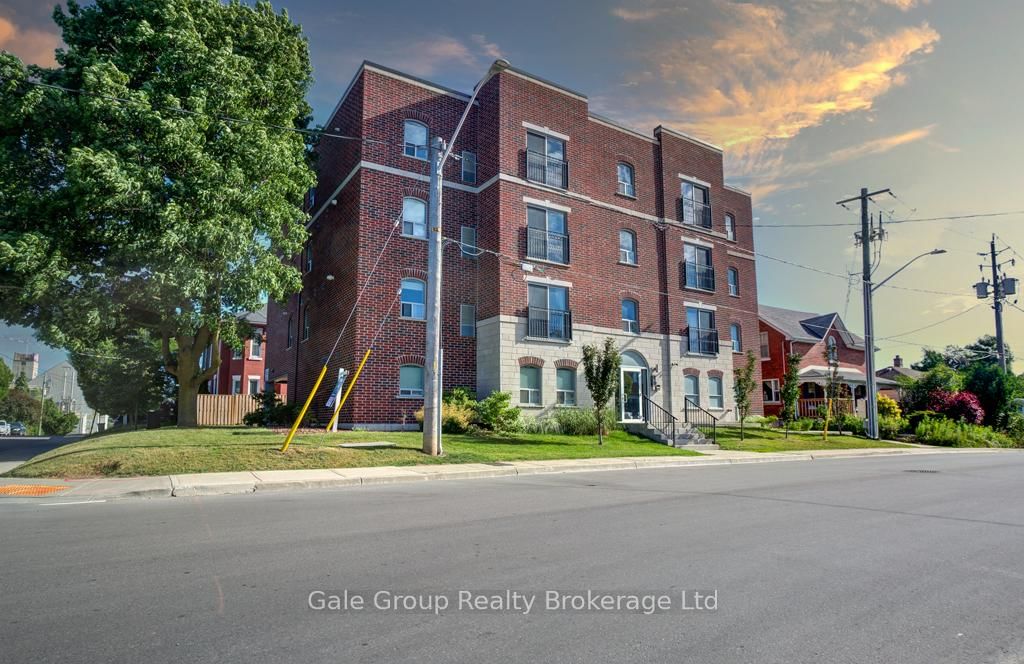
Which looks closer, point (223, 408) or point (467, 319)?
point (467, 319)

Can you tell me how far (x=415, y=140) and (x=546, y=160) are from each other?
18.0 feet

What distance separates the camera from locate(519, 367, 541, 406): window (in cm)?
2411

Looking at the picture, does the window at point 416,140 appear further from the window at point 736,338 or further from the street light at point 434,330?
the window at point 736,338

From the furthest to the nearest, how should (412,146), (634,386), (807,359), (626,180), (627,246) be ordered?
(807,359) → (626,180) → (627,246) → (634,386) → (412,146)

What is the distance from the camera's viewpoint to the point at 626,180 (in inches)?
1157

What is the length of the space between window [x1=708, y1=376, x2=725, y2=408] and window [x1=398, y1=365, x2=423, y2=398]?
14.4 m

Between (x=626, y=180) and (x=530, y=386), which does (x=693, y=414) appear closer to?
(x=530, y=386)

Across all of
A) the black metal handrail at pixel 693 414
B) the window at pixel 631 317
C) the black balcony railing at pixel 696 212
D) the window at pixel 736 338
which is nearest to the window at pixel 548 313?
the window at pixel 631 317

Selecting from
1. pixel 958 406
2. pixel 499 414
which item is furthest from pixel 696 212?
pixel 958 406

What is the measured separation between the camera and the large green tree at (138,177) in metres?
17.6

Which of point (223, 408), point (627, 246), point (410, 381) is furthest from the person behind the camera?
point (223, 408)

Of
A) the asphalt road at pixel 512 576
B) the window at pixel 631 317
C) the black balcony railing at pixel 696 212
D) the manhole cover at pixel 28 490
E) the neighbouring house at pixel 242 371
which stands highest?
the black balcony railing at pixel 696 212

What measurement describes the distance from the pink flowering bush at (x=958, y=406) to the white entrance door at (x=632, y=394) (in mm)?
18476

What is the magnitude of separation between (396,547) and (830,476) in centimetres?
1104
